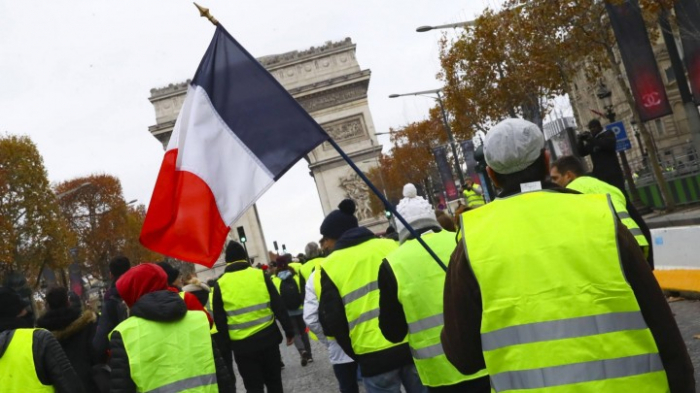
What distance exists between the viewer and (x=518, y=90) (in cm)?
3294

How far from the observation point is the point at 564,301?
2.53 meters

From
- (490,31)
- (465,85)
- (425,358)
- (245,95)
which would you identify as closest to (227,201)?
(245,95)

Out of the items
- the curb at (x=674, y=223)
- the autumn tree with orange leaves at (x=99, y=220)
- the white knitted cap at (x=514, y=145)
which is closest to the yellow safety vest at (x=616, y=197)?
the white knitted cap at (x=514, y=145)

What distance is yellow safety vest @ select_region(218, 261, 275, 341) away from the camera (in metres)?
7.53

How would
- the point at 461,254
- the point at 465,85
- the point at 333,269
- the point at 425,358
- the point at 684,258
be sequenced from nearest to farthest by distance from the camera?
the point at 461,254
the point at 425,358
the point at 333,269
the point at 684,258
the point at 465,85

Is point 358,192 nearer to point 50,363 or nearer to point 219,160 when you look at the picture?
point 50,363

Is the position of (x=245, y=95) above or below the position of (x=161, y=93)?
below

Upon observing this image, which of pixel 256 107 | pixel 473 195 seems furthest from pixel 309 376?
pixel 256 107

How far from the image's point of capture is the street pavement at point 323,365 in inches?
306

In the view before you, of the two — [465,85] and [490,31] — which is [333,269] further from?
[465,85]

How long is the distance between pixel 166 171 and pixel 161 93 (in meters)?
53.0

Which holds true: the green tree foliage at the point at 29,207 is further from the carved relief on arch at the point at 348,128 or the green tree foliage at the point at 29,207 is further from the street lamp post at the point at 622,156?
the street lamp post at the point at 622,156

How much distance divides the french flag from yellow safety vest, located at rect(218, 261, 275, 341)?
3.01 meters

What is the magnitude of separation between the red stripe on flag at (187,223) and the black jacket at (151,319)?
224 mm
